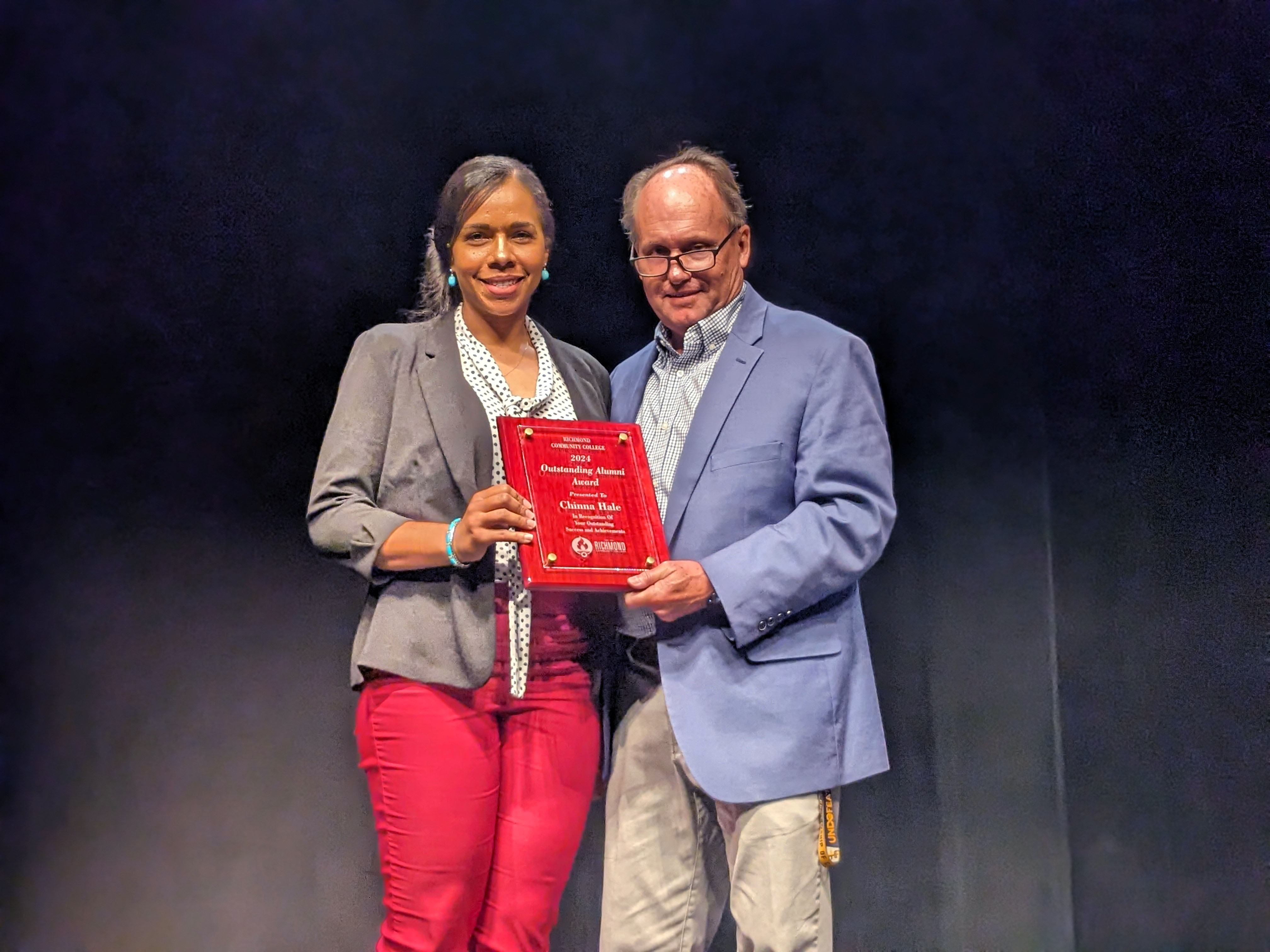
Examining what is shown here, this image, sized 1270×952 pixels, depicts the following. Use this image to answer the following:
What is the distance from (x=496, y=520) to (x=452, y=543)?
11 centimetres

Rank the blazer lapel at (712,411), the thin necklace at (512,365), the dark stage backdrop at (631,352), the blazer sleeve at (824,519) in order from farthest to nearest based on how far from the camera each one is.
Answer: the dark stage backdrop at (631,352), the thin necklace at (512,365), the blazer lapel at (712,411), the blazer sleeve at (824,519)

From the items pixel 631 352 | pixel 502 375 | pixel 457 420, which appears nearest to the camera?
pixel 457 420

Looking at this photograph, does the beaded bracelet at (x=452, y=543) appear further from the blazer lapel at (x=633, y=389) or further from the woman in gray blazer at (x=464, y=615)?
the blazer lapel at (x=633, y=389)

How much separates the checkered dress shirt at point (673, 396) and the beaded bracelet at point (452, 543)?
37cm

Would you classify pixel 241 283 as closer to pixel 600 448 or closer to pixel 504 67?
pixel 504 67

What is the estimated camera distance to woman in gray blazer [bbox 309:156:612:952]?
6.22 feet

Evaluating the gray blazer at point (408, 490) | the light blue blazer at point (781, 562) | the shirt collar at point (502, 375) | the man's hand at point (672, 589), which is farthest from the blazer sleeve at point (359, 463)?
the light blue blazer at point (781, 562)

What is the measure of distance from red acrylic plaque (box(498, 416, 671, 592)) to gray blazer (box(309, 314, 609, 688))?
9 cm

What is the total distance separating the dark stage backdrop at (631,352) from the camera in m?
2.73

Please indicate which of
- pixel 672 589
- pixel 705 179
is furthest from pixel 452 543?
pixel 705 179

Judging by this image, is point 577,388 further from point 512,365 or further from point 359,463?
point 359,463

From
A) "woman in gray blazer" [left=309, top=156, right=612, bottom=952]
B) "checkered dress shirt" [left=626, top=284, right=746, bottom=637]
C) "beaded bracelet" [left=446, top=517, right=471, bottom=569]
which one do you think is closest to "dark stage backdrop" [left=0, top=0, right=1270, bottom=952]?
"checkered dress shirt" [left=626, top=284, right=746, bottom=637]

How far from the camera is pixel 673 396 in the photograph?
84.4 inches

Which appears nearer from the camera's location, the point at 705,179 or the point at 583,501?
the point at 583,501
